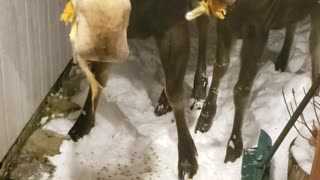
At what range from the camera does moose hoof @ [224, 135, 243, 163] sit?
1.89 meters

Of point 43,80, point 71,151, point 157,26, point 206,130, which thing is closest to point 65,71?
point 43,80

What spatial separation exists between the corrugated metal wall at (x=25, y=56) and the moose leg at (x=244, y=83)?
61 cm

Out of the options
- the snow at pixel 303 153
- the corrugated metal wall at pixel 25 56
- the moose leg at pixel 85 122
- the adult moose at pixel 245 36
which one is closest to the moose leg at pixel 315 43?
the adult moose at pixel 245 36

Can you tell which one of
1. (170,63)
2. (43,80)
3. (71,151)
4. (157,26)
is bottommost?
(71,151)

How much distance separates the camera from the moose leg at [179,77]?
5.41 ft

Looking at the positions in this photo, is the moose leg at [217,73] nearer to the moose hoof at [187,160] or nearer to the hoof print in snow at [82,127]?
the moose hoof at [187,160]

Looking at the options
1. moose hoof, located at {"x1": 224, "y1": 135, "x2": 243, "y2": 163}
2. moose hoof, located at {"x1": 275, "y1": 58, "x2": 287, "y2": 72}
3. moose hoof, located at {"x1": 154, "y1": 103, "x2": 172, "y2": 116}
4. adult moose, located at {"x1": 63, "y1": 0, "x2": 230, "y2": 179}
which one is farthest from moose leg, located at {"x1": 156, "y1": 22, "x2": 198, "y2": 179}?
moose hoof, located at {"x1": 275, "y1": 58, "x2": 287, "y2": 72}

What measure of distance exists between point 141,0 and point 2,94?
505 millimetres

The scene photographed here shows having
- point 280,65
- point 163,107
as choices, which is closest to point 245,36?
point 163,107

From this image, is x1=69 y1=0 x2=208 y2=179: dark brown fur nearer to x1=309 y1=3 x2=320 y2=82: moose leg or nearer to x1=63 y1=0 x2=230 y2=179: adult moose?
x1=63 y1=0 x2=230 y2=179: adult moose

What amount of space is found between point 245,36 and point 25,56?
64 cm

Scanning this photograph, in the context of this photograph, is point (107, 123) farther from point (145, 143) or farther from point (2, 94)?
point (2, 94)

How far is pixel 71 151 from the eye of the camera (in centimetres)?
193

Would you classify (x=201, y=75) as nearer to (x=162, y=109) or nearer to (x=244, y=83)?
(x=162, y=109)
